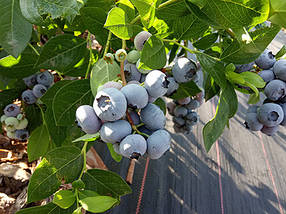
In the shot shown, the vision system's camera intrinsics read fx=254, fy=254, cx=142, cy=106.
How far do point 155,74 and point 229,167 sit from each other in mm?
1760

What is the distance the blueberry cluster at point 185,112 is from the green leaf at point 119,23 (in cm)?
62

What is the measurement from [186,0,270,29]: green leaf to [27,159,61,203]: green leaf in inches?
16.4

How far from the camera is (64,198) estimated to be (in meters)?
0.50

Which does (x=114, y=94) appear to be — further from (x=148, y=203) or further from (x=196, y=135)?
(x=196, y=135)

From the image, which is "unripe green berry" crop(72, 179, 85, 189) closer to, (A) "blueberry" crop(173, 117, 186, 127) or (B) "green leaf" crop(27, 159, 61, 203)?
(B) "green leaf" crop(27, 159, 61, 203)

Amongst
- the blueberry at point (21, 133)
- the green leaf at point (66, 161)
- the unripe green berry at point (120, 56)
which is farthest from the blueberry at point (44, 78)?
the unripe green berry at point (120, 56)

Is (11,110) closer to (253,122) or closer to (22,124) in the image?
(22,124)

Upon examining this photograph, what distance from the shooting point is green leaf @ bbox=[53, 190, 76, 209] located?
500mm

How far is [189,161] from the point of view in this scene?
194 centimetres

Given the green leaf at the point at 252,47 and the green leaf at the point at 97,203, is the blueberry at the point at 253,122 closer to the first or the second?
the green leaf at the point at 252,47

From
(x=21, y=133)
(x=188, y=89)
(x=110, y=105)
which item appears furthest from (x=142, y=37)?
(x=21, y=133)

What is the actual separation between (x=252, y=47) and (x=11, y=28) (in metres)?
0.39

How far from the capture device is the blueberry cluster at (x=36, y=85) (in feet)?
2.68

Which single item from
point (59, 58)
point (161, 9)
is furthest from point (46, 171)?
point (161, 9)
